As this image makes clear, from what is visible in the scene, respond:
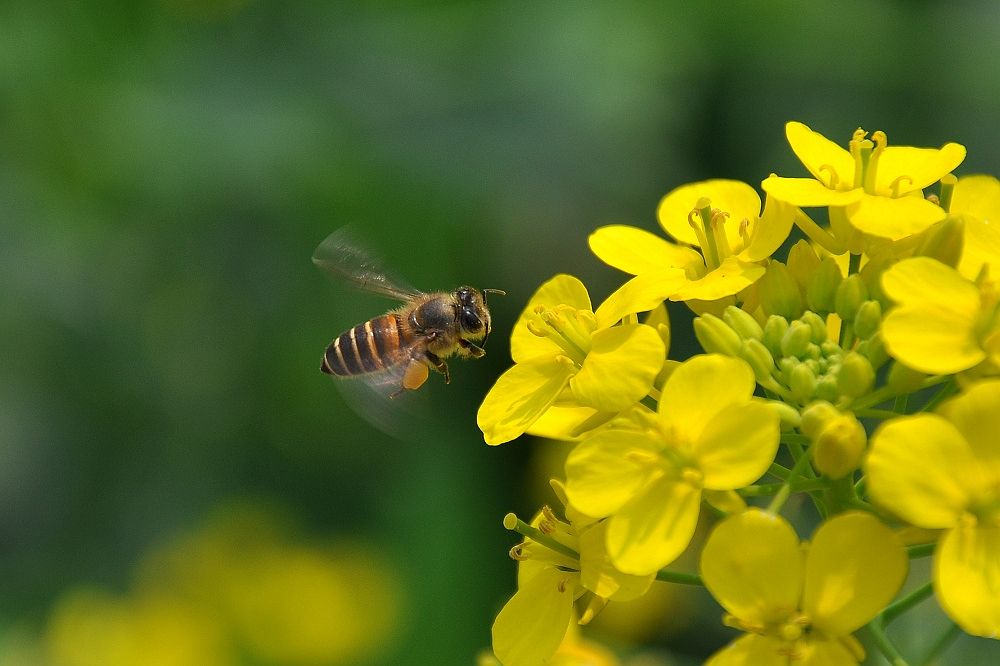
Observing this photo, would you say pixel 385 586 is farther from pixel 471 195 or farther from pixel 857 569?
pixel 857 569

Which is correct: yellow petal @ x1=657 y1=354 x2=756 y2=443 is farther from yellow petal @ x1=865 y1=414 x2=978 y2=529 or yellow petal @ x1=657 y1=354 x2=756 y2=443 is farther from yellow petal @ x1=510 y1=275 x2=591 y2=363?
yellow petal @ x1=510 y1=275 x2=591 y2=363

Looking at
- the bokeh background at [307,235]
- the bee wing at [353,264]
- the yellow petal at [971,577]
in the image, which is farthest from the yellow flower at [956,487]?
the bokeh background at [307,235]

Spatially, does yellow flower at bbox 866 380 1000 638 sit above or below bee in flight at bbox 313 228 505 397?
above

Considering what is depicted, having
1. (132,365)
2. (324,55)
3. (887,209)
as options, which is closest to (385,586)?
(132,365)

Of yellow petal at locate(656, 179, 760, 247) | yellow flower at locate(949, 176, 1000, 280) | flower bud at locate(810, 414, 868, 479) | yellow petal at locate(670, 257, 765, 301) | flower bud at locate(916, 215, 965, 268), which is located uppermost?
flower bud at locate(916, 215, 965, 268)

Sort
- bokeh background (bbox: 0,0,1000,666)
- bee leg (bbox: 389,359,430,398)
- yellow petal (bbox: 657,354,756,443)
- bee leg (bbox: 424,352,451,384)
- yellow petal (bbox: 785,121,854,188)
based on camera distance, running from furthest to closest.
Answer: bokeh background (bbox: 0,0,1000,666)
bee leg (bbox: 424,352,451,384)
bee leg (bbox: 389,359,430,398)
yellow petal (bbox: 785,121,854,188)
yellow petal (bbox: 657,354,756,443)

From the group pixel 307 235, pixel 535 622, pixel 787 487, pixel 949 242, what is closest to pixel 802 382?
pixel 787 487

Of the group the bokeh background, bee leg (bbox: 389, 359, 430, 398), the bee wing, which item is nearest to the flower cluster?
bee leg (bbox: 389, 359, 430, 398)

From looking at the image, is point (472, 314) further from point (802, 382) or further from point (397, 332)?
point (802, 382)

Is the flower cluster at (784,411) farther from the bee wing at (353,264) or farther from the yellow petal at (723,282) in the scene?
the bee wing at (353,264)
